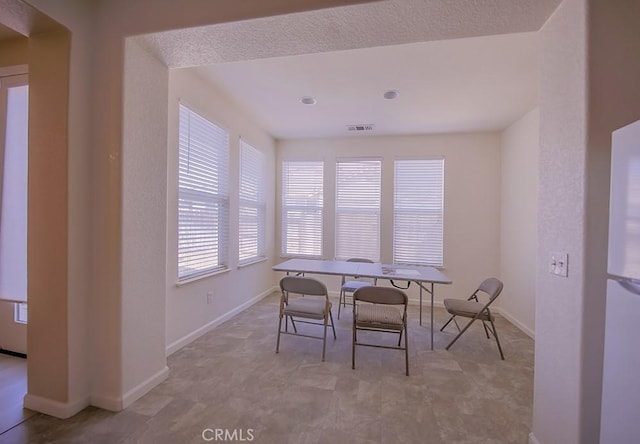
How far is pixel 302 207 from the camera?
509 cm

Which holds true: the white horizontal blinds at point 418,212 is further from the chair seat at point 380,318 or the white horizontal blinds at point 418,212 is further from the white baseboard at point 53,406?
the white baseboard at point 53,406

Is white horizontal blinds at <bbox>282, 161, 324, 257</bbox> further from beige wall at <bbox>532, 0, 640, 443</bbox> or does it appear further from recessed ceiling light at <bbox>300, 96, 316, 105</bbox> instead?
beige wall at <bbox>532, 0, 640, 443</bbox>

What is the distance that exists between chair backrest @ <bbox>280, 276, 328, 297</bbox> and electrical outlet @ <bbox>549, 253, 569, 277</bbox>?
1.75 meters

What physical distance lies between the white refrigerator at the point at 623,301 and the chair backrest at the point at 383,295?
1.47 m

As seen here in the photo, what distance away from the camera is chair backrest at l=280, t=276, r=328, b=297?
2666 millimetres

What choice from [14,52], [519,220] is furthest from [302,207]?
[14,52]

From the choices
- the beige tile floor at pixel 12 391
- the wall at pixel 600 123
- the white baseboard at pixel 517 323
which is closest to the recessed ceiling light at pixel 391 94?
the wall at pixel 600 123

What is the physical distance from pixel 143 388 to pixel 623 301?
9.21ft

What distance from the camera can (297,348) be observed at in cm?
289

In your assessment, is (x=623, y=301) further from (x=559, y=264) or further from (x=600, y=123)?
(x=600, y=123)

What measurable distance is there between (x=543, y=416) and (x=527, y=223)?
8.95 ft

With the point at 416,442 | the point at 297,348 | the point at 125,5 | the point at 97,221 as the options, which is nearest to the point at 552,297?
the point at 416,442

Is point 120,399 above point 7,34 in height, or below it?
below

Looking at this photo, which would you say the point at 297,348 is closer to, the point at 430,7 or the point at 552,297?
the point at 552,297
